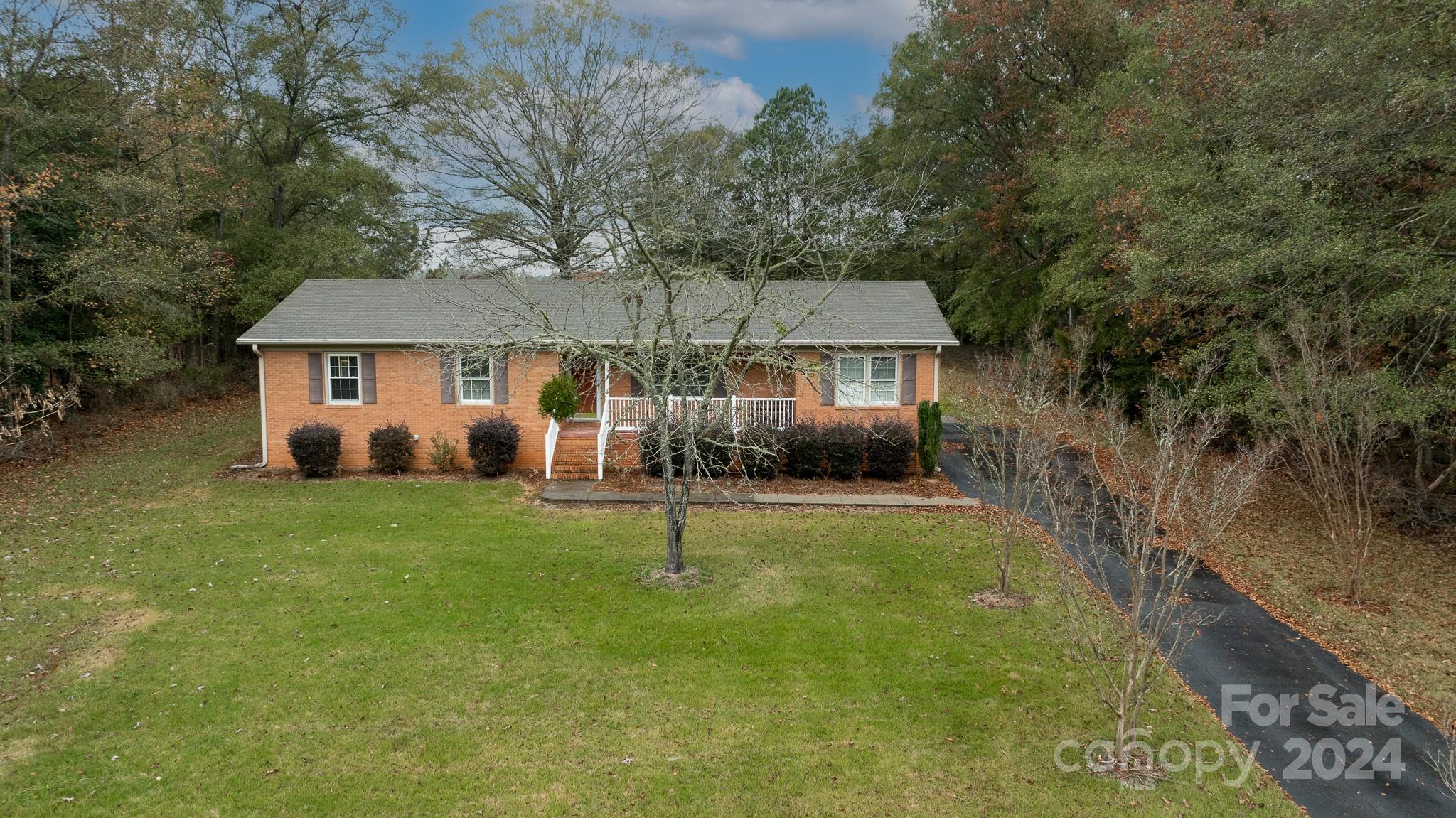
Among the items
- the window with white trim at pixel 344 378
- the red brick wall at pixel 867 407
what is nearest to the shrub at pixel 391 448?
the window with white trim at pixel 344 378

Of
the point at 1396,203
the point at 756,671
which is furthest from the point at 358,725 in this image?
the point at 1396,203

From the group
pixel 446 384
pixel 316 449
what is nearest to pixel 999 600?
pixel 446 384

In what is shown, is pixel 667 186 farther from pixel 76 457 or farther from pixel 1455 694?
pixel 76 457

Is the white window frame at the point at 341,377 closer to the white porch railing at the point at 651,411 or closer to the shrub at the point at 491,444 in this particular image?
the shrub at the point at 491,444

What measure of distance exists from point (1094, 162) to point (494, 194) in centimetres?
1869

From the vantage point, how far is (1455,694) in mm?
7047

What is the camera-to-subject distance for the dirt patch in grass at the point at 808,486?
1470 centimetres

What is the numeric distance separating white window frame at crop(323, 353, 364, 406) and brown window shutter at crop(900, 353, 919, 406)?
12.2 m

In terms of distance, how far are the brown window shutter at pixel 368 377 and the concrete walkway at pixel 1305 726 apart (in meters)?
14.8

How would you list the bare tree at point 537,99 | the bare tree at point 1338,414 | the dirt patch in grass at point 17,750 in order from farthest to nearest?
1. the bare tree at point 537,99
2. the bare tree at point 1338,414
3. the dirt patch in grass at point 17,750

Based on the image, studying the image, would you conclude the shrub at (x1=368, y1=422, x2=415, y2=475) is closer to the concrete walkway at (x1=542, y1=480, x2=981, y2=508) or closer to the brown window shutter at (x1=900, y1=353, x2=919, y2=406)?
the concrete walkway at (x1=542, y1=480, x2=981, y2=508)

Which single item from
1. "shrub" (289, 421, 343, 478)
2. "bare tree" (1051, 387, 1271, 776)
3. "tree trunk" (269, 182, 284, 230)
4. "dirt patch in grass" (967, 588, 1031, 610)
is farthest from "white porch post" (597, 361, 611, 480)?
"tree trunk" (269, 182, 284, 230)

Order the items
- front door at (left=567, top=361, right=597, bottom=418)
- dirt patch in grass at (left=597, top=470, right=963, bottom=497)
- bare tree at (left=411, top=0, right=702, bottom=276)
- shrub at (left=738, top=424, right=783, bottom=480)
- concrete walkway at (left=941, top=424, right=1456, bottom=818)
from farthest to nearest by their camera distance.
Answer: bare tree at (left=411, top=0, right=702, bottom=276), front door at (left=567, top=361, right=597, bottom=418), dirt patch in grass at (left=597, top=470, right=963, bottom=497), shrub at (left=738, top=424, right=783, bottom=480), concrete walkway at (left=941, top=424, right=1456, bottom=818)

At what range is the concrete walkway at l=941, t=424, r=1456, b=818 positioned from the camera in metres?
5.56
